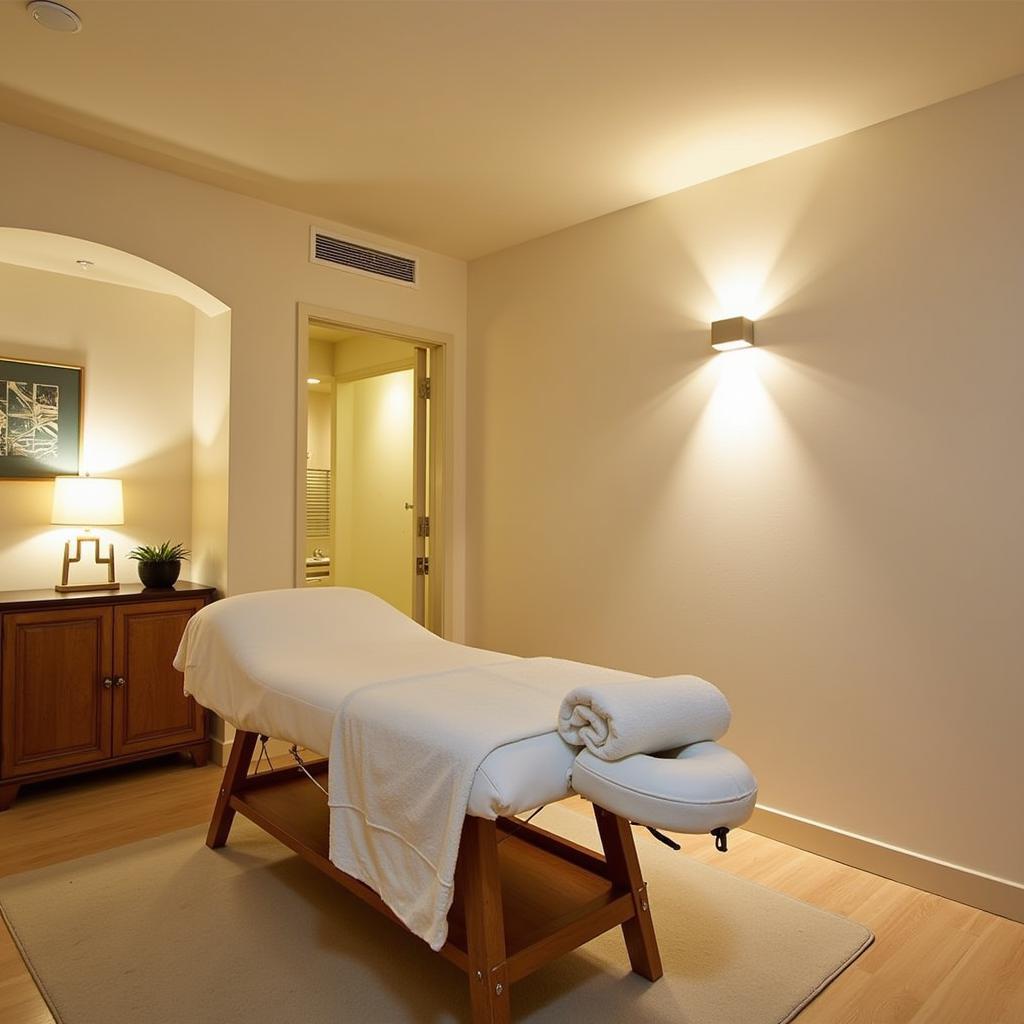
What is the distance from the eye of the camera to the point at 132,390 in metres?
3.70

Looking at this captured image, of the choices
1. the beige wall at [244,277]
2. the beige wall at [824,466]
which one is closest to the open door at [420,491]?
the beige wall at [244,277]

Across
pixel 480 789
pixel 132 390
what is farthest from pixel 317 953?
pixel 132 390

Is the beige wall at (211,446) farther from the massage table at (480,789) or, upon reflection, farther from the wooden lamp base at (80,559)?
the massage table at (480,789)

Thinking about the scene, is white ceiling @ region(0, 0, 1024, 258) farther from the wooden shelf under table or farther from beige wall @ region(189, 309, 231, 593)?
the wooden shelf under table

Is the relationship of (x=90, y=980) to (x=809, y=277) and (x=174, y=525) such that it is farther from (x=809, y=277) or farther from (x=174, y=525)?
(x=809, y=277)

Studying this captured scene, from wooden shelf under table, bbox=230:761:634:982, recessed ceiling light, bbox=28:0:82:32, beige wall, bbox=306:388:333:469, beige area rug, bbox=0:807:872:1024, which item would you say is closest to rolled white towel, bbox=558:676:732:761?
wooden shelf under table, bbox=230:761:634:982

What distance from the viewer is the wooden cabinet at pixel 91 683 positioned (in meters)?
2.93

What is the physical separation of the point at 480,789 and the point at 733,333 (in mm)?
2036

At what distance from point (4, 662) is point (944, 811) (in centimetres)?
335

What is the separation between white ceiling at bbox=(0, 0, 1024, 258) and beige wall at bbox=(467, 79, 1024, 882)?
25 cm

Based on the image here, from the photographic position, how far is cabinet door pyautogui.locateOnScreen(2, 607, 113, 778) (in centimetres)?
292

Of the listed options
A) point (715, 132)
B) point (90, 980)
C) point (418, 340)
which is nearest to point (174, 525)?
point (418, 340)

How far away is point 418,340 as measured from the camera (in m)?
3.98

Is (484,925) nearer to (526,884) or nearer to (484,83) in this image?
(526,884)
